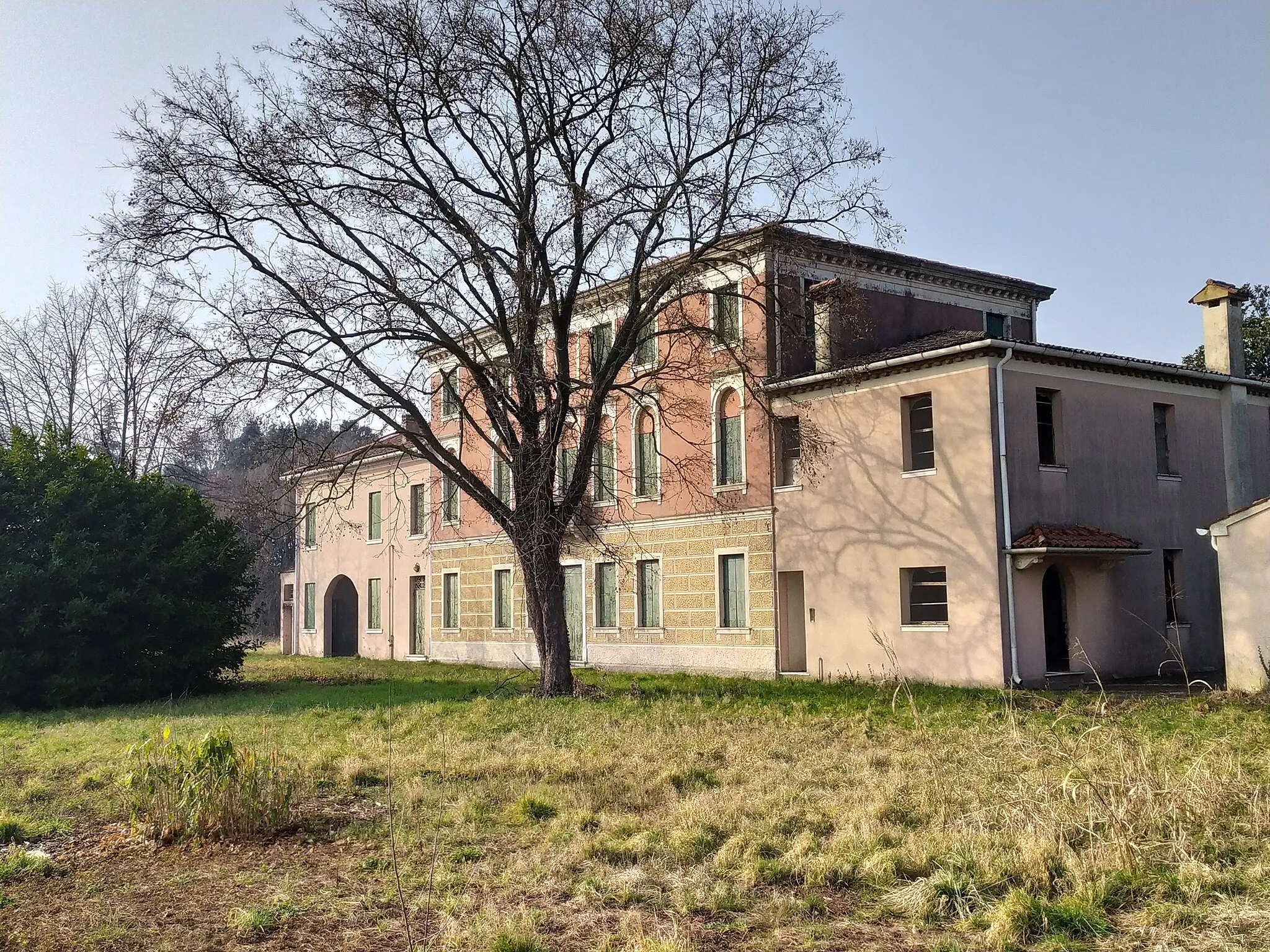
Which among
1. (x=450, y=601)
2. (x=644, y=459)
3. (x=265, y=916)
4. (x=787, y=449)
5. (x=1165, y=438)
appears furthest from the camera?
(x=450, y=601)

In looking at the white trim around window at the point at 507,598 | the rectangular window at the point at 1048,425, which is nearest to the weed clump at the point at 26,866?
the rectangular window at the point at 1048,425

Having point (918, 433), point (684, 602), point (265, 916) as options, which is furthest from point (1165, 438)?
point (265, 916)

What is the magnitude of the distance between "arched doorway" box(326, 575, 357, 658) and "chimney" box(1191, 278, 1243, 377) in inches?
1210

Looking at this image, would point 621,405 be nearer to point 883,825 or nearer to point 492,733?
point 492,733

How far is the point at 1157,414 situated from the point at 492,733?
16705 millimetres

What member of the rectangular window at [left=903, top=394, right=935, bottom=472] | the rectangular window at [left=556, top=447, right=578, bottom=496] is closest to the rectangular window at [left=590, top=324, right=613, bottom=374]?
the rectangular window at [left=556, top=447, right=578, bottom=496]

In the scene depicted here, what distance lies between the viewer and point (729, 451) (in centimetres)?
2573

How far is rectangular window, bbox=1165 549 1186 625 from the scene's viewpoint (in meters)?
23.0

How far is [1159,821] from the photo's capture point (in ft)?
25.4

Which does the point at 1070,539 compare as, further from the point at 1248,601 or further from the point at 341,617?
the point at 341,617

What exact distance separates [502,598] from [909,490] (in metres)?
15.4

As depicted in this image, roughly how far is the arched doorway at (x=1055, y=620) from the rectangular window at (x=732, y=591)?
6460mm

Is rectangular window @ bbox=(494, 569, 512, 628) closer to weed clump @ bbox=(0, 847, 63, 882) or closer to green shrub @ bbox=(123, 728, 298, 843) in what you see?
green shrub @ bbox=(123, 728, 298, 843)

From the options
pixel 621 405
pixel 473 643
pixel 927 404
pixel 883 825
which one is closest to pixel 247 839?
pixel 883 825
